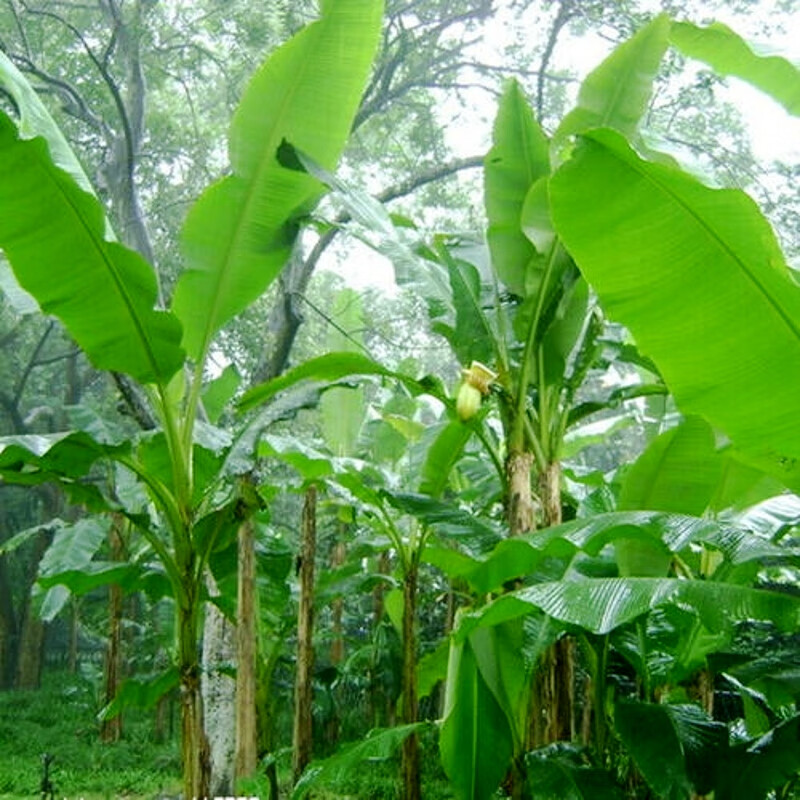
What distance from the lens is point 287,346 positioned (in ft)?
23.2

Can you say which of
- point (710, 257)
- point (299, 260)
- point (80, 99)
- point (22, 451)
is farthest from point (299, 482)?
point (80, 99)

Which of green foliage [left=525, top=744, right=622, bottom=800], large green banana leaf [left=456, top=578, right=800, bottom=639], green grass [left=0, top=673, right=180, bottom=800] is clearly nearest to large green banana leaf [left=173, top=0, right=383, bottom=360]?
large green banana leaf [left=456, top=578, right=800, bottom=639]

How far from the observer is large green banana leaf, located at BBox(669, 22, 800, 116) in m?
2.74

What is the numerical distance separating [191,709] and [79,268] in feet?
4.40

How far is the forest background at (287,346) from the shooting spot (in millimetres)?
4691

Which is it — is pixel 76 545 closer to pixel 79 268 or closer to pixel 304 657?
pixel 304 657

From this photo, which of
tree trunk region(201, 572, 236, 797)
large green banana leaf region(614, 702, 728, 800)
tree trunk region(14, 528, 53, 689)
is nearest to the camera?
large green banana leaf region(614, 702, 728, 800)

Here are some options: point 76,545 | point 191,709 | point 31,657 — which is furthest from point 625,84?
point 31,657

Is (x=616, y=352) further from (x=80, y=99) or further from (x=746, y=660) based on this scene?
(x=80, y=99)

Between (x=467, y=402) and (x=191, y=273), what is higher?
(x=191, y=273)

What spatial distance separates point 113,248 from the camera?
9.05ft

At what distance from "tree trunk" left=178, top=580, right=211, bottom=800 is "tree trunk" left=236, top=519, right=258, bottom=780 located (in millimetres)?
488

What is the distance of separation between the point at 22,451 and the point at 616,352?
2.01 metres

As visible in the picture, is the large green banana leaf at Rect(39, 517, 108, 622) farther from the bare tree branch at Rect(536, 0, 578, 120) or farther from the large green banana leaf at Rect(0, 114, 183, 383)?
the bare tree branch at Rect(536, 0, 578, 120)
